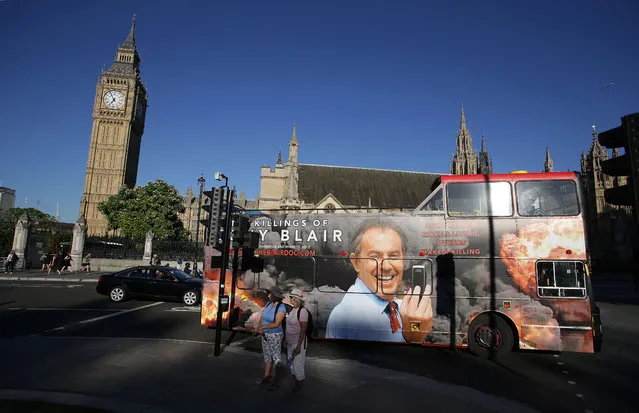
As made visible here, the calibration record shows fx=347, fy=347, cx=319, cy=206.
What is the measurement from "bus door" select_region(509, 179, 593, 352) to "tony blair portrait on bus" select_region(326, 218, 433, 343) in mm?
2304

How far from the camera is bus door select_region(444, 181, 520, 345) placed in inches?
319

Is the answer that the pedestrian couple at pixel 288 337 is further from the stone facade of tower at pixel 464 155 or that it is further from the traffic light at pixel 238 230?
the stone facade of tower at pixel 464 155

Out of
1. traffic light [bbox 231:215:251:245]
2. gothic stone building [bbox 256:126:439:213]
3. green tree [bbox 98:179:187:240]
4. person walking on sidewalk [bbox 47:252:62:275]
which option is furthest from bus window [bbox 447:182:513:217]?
green tree [bbox 98:179:187:240]

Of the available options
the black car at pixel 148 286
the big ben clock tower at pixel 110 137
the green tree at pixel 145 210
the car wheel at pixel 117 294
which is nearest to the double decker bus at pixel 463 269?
the black car at pixel 148 286

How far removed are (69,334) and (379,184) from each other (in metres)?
43.0

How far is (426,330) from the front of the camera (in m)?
8.28

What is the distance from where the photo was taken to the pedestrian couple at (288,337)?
5.64 meters

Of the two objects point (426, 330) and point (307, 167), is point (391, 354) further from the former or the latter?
point (307, 167)

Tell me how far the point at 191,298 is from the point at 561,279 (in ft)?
44.3

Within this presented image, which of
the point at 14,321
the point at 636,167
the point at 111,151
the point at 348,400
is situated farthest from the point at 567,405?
the point at 111,151

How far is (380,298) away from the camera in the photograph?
8.57 metres

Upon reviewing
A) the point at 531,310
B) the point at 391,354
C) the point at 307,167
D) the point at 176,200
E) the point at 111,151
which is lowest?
the point at 391,354

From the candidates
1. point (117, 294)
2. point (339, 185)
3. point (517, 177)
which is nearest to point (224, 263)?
point (517, 177)

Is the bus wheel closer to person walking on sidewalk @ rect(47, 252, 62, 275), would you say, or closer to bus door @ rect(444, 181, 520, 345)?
bus door @ rect(444, 181, 520, 345)
